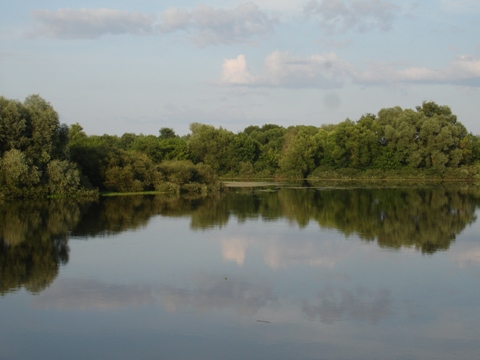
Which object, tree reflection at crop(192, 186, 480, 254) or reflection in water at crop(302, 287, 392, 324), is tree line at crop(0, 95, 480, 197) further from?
reflection in water at crop(302, 287, 392, 324)

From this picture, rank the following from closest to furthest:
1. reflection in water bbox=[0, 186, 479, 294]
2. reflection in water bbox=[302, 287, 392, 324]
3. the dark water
→ the dark water
reflection in water bbox=[302, 287, 392, 324]
reflection in water bbox=[0, 186, 479, 294]

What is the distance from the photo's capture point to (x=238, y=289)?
12.2 metres

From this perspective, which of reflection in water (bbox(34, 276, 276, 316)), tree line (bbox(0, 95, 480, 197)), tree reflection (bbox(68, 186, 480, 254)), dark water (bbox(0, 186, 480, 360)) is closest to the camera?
dark water (bbox(0, 186, 480, 360))

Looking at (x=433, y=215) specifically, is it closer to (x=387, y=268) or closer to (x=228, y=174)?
(x=387, y=268)

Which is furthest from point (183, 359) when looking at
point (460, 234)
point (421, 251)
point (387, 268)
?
point (460, 234)

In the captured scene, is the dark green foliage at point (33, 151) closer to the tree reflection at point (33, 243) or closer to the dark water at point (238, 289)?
the tree reflection at point (33, 243)

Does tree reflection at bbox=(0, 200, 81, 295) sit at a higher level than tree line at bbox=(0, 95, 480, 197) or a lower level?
lower

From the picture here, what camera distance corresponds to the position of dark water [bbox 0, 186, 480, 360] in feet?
29.1

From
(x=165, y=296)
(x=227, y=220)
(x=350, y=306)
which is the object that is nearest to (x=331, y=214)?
(x=227, y=220)

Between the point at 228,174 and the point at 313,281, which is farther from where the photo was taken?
the point at 228,174

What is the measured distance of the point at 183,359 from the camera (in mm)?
8250

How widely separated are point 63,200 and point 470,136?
183 feet

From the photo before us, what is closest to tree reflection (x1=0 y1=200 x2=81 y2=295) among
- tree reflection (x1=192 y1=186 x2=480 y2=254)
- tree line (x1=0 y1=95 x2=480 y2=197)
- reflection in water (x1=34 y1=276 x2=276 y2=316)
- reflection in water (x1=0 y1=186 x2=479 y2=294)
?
reflection in water (x1=0 y1=186 x2=479 y2=294)

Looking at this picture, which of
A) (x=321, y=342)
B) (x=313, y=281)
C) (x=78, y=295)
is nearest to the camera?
(x=321, y=342)
